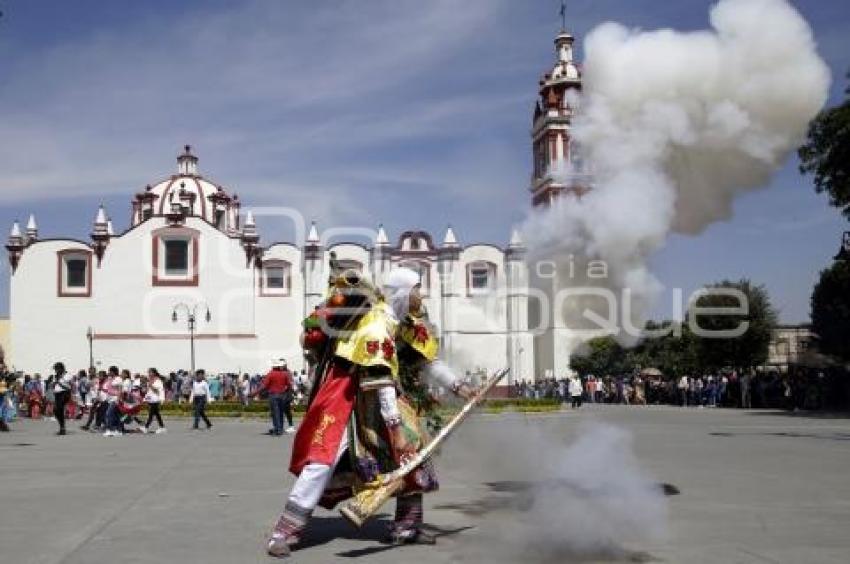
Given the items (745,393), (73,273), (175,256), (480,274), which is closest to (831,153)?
(745,393)

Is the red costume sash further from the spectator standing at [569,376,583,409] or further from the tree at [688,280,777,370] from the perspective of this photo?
the tree at [688,280,777,370]

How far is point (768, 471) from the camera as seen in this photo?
38.8 feet

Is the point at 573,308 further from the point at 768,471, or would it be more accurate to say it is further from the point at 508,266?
the point at 508,266

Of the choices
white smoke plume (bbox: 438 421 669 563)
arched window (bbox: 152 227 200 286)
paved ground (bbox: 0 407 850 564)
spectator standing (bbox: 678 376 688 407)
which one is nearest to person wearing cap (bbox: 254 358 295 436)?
paved ground (bbox: 0 407 850 564)

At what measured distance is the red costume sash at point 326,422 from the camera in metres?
6.91

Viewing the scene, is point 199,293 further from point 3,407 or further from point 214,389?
point 3,407

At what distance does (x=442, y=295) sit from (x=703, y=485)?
164 ft

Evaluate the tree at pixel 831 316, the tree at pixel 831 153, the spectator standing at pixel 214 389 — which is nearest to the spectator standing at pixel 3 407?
the spectator standing at pixel 214 389

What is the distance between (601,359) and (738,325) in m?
13.8

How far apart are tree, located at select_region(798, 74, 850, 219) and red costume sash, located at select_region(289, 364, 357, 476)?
25261mm

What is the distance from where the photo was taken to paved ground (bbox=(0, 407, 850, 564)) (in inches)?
258

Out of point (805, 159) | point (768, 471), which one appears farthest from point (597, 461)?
point (805, 159)

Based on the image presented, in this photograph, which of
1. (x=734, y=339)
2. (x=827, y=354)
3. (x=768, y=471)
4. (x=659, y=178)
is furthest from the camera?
(x=827, y=354)

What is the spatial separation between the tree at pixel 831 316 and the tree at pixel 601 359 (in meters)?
11.7
